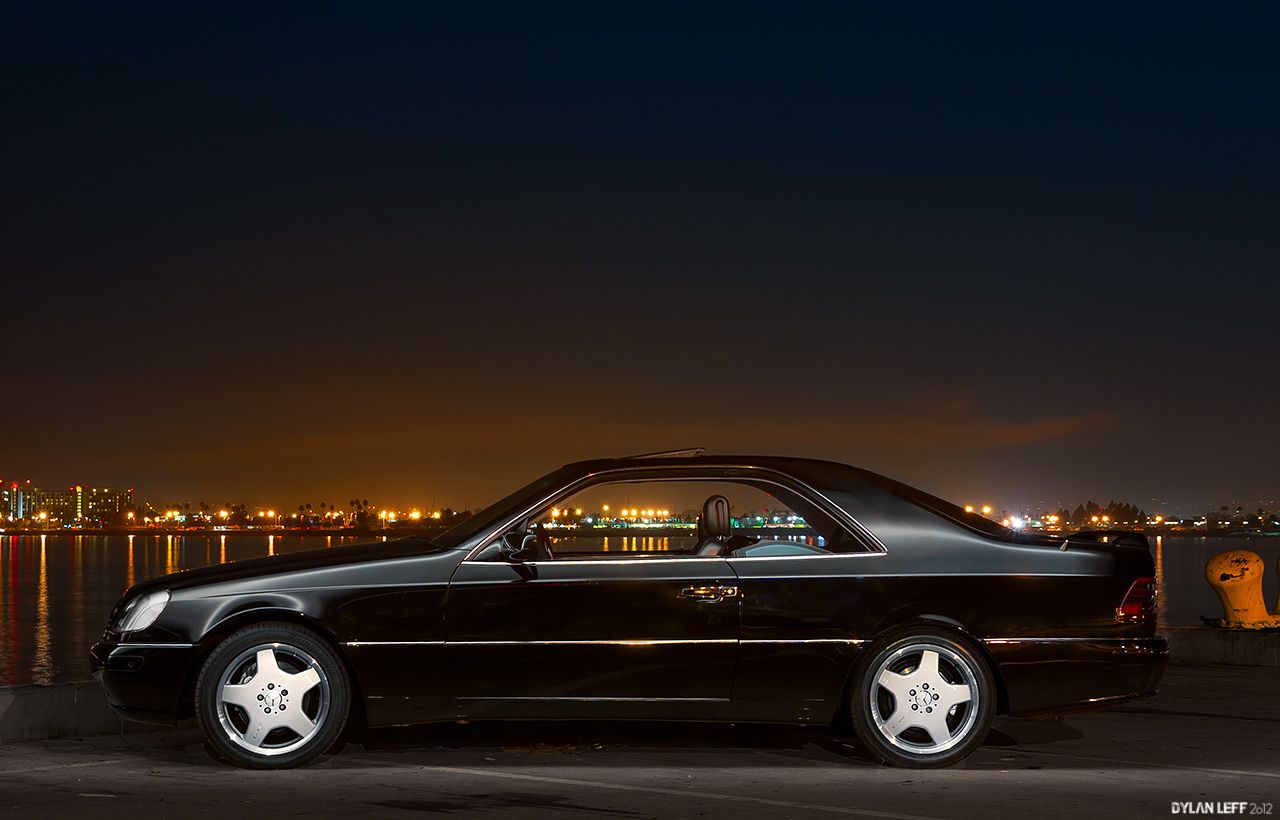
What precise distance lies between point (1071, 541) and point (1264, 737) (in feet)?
6.23

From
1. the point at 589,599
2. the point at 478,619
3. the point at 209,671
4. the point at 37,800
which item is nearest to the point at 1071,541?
the point at 589,599

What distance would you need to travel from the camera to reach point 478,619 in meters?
7.37

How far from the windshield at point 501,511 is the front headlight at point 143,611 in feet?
4.58

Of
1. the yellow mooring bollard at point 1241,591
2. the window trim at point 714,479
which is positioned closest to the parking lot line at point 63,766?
the window trim at point 714,479

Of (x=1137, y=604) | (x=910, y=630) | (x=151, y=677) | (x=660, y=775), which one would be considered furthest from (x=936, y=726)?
(x=151, y=677)

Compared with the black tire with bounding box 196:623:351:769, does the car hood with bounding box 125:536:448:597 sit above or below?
above

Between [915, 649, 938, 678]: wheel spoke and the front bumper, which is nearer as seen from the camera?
the front bumper

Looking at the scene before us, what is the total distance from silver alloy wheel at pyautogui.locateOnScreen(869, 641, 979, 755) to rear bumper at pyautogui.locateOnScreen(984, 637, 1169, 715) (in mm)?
216

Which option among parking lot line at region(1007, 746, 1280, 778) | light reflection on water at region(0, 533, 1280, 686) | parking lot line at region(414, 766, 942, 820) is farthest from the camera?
light reflection on water at region(0, 533, 1280, 686)

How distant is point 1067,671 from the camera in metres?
7.51

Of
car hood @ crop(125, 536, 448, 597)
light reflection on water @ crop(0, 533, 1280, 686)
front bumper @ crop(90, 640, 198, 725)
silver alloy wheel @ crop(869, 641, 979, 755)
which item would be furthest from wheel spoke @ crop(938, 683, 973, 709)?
front bumper @ crop(90, 640, 198, 725)

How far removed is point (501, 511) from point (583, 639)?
0.81 metres

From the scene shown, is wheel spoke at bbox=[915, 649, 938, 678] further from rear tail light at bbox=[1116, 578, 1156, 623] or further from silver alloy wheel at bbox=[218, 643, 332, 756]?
silver alloy wheel at bbox=[218, 643, 332, 756]

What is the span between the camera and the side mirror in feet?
24.3
